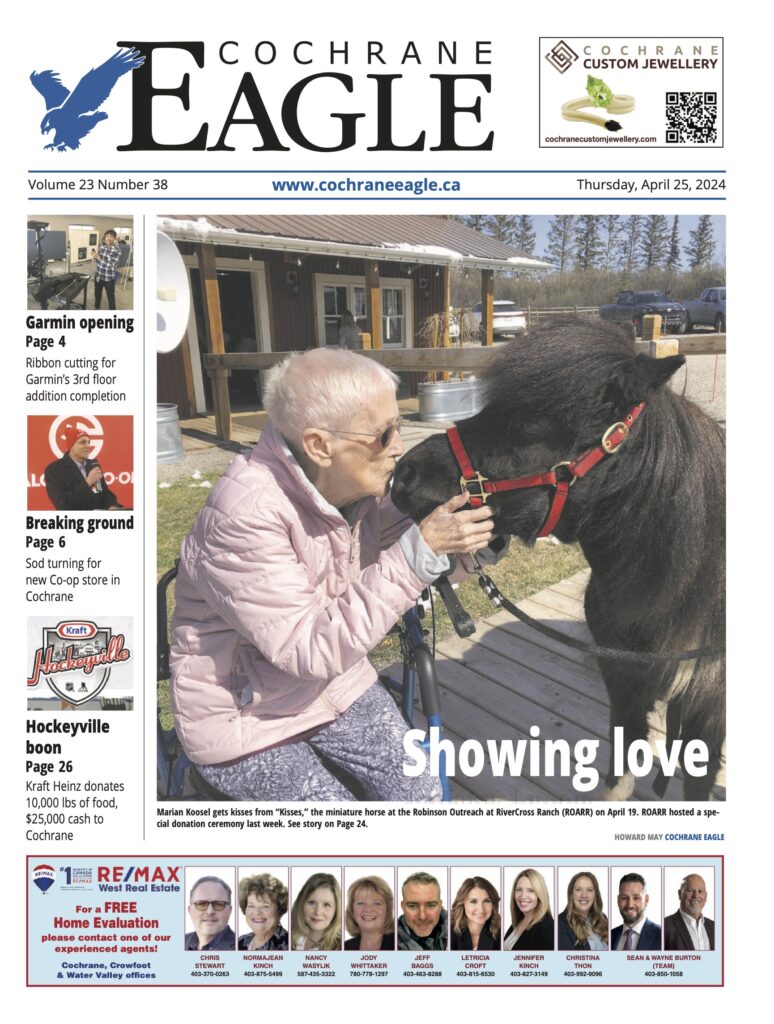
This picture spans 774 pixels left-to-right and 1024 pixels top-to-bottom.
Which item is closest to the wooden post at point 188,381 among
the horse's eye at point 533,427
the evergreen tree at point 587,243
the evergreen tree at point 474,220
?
the evergreen tree at point 474,220

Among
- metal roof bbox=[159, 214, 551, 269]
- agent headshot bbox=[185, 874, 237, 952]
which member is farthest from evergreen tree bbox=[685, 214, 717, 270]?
agent headshot bbox=[185, 874, 237, 952]

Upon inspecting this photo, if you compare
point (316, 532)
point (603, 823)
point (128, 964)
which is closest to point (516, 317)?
point (316, 532)

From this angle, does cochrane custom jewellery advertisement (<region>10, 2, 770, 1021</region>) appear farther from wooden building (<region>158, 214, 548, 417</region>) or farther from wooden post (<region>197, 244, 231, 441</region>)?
wooden post (<region>197, 244, 231, 441</region>)

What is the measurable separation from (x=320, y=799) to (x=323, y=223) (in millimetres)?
1815

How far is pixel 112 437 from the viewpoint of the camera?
1.53 m

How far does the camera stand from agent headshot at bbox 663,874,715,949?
5.16ft

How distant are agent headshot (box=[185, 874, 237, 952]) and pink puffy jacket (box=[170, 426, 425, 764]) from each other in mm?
527

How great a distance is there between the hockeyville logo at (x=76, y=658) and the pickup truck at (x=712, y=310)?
2.07 metres

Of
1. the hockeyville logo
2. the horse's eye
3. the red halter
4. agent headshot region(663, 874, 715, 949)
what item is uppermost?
the horse's eye

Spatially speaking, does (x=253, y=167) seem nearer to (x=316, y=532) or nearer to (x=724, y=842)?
(x=316, y=532)

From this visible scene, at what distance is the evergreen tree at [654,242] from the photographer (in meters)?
1.56

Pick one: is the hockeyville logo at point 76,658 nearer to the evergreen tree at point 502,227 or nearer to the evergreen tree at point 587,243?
the evergreen tree at point 502,227

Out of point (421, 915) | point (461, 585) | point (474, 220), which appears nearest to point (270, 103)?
point (474, 220)

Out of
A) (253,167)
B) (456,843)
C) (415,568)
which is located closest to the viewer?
(415,568)
